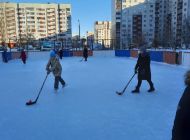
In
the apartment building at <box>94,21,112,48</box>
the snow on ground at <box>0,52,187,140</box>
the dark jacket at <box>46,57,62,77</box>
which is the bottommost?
the snow on ground at <box>0,52,187,140</box>

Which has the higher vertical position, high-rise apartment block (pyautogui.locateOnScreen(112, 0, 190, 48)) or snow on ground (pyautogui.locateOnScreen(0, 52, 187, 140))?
high-rise apartment block (pyautogui.locateOnScreen(112, 0, 190, 48))

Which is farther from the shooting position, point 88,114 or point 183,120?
point 88,114

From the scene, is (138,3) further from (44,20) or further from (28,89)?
(28,89)

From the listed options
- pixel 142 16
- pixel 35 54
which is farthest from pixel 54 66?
pixel 142 16

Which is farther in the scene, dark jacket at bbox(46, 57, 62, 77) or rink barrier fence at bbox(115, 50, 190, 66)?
rink barrier fence at bbox(115, 50, 190, 66)

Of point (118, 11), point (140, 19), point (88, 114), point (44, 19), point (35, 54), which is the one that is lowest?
point (88, 114)

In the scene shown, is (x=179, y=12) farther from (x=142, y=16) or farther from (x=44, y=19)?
(x=44, y=19)

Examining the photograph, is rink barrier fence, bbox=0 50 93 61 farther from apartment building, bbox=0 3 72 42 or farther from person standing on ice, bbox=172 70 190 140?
apartment building, bbox=0 3 72 42

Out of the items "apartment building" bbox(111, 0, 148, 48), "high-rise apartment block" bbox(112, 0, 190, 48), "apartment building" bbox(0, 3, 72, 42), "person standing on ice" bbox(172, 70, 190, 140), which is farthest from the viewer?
"apartment building" bbox(111, 0, 148, 48)

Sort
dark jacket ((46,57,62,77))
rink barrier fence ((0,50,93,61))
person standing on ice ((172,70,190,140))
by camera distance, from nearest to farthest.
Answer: person standing on ice ((172,70,190,140)), dark jacket ((46,57,62,77)), rink barrier fence ((0,50,93,61))

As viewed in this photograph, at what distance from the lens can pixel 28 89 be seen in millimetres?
8359

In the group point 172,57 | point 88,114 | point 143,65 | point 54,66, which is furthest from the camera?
point 172,57

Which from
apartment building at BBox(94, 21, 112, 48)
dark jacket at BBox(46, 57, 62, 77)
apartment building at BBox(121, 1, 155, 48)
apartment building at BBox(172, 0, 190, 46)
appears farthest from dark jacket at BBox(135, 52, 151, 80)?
apartment building at BBox(94, 21, 112, 48)

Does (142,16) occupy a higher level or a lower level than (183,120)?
higher
